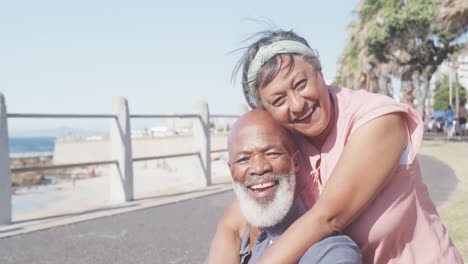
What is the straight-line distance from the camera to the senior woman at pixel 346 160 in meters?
1.45

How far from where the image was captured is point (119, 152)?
23.2 ft

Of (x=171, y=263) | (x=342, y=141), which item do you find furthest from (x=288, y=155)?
(x=171, y=263)

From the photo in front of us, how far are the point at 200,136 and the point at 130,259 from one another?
4650 millimetres

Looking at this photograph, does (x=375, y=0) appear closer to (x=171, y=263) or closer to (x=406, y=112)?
(x=171, y=263)

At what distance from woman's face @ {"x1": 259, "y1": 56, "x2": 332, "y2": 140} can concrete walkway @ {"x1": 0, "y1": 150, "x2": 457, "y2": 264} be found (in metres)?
2.87

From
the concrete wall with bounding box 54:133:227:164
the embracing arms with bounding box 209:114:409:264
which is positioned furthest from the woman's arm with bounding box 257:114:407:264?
the concrete wall with bounding box 54:133:227:164

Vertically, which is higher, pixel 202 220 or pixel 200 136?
pixel 200 136

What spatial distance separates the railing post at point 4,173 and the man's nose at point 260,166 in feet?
14.7

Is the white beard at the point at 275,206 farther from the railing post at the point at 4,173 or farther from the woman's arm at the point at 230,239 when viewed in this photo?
the railing post at the point at 4,173

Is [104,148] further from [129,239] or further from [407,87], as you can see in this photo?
[129,239]

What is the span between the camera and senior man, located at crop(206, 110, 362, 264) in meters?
1.67

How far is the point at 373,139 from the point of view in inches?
57.2

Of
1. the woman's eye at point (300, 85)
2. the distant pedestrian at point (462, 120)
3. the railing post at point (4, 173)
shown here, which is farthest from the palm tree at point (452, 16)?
the woman's eye at point (300, 85)

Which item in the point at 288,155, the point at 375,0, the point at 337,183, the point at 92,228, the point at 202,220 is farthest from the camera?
the point at 375,0
